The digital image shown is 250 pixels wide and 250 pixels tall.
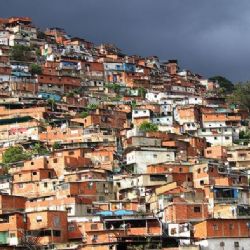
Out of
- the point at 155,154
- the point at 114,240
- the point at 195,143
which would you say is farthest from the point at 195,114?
the point at 114,240

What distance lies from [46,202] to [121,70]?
4263cm

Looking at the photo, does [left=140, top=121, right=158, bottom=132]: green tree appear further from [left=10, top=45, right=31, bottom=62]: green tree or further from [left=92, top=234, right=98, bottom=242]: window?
[left=10, top=45, right=31, bottom=62]: green tree

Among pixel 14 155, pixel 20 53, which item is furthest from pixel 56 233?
pixel 20 53

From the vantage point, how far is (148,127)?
63.3 meters

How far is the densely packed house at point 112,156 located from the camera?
131ft

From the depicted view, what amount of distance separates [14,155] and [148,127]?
490 inches

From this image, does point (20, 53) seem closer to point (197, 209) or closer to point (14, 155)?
point (14, 155)

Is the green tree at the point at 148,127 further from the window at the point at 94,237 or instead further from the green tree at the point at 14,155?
the window at the point at 94,237

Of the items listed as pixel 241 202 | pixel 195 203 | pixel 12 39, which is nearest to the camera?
pixel 195 203

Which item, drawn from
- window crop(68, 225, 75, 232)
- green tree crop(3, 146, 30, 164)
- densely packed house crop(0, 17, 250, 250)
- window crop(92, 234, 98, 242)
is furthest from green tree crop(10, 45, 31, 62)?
window crop(92, 234, 98, 242)

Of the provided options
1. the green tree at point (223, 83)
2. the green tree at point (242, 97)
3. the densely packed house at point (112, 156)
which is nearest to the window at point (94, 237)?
the densely packed house at point (112, 156)

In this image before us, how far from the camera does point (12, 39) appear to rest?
91.9 metres

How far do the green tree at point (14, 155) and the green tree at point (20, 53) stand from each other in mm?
28762

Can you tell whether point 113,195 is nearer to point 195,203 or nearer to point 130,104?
point 195,203
